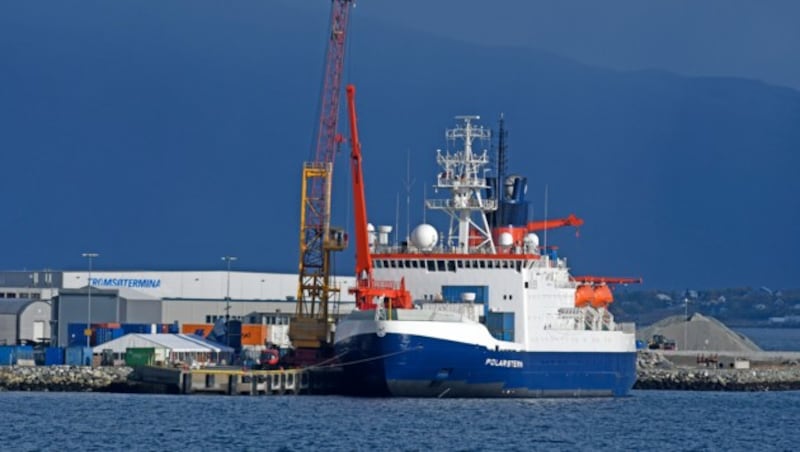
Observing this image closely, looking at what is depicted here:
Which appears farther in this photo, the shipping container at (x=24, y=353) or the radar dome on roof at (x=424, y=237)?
the shipping container at (x=24, y=353)

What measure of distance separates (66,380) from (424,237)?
716 inches

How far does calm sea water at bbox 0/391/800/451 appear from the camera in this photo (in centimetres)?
6325

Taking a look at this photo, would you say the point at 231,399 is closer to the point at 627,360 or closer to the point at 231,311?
the point at 627,360

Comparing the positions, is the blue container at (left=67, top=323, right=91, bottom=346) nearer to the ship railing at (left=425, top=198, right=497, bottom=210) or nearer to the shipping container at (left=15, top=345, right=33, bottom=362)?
the shipping container at (left=15, top=345, right=33, bottom=362)

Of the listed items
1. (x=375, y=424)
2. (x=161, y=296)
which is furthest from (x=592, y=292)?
(x=161, y=296)

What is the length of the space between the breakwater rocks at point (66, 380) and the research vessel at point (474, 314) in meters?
12.1

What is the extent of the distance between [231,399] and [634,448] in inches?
865

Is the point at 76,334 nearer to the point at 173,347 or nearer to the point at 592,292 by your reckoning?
the point at 173,347

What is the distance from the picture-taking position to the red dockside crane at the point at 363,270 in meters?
78.6

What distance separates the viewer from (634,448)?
211 ft

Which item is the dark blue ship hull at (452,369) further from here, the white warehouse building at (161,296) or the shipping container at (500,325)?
the white warehouse building at (161,296)

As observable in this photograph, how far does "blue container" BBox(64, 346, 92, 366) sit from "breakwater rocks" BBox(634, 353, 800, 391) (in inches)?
1079

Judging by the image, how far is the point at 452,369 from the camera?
7712 cm

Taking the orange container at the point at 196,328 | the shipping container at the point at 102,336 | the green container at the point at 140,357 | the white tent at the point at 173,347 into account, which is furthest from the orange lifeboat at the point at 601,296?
the orange container at the point at 196,328
